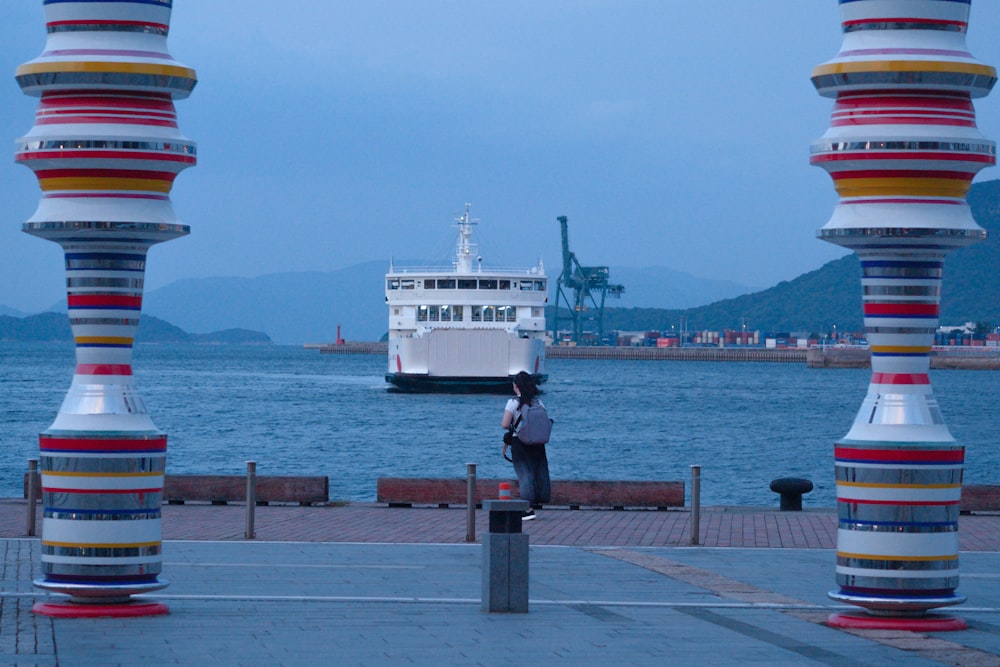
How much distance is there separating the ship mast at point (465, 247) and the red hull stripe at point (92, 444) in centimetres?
7040

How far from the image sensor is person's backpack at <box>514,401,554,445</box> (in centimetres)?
1659

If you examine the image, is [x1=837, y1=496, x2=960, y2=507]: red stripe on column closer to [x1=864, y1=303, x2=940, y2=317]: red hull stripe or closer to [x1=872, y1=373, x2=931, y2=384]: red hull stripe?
[x1=872, y1=373, x2=931, y2=384]: red hull stripe

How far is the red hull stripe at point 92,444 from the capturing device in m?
9.87

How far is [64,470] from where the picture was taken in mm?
9930

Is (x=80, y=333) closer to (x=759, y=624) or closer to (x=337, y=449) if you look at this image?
(x=759, y=624)

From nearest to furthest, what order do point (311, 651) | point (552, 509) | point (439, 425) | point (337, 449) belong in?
1. point (311, 651)
2. point (552, 509)
3. point (337, 449)
4. point (439, 425)

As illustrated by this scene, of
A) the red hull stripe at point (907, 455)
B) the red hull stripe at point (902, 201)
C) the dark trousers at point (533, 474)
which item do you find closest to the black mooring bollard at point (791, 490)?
the dark trousers at point (533, 474)

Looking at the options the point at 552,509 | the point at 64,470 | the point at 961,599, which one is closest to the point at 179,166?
the point at 64,470

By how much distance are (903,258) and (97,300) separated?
17.5ft

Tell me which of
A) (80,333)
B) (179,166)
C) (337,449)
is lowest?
(337,449)

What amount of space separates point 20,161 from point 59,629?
10.3 ft

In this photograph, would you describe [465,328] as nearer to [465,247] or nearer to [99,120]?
[465,247]

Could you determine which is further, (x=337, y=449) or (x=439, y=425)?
(x=439, y=425)

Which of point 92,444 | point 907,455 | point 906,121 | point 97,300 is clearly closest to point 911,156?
point 906,121
